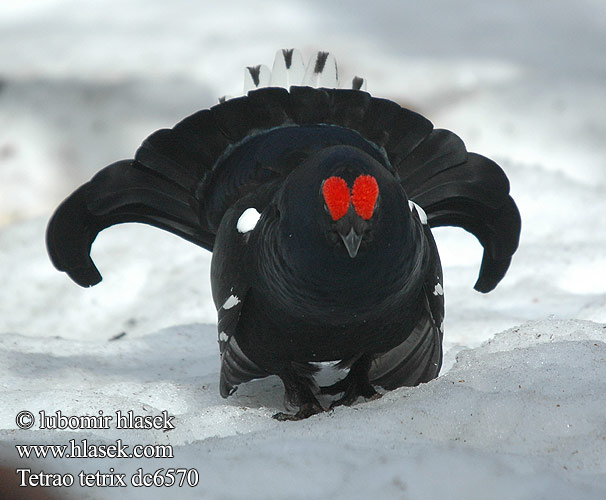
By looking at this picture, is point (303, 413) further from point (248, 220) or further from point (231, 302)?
point (248, 220)

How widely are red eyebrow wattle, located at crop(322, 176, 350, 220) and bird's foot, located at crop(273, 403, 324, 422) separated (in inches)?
Answer: 27.1

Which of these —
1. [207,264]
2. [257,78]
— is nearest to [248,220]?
[257,78]

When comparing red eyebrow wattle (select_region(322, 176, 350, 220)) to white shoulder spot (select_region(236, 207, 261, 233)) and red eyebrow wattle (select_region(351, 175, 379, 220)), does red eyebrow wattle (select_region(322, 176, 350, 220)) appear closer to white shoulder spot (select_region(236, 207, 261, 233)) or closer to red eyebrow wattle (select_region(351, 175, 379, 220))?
red eyebrow wattle (select_region(351, 175, 379, 220))

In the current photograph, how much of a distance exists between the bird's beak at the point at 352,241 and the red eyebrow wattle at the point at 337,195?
0.05 meters

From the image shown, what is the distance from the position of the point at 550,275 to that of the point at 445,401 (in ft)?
6.85

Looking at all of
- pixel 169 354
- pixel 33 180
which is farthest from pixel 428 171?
pixel 33 180

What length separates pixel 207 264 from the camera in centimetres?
446

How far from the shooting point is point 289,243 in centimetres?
221

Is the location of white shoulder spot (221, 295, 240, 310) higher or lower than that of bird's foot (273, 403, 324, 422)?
higher

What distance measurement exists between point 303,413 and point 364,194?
2.56ft

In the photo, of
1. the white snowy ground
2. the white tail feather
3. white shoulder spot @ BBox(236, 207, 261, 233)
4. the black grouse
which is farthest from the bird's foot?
the white tail feather

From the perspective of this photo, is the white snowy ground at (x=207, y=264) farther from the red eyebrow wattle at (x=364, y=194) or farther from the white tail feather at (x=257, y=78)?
the white tail feather at (x=257, y=78)

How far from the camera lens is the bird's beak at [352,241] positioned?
6.79ft

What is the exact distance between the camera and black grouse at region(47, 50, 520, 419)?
2176 mm
